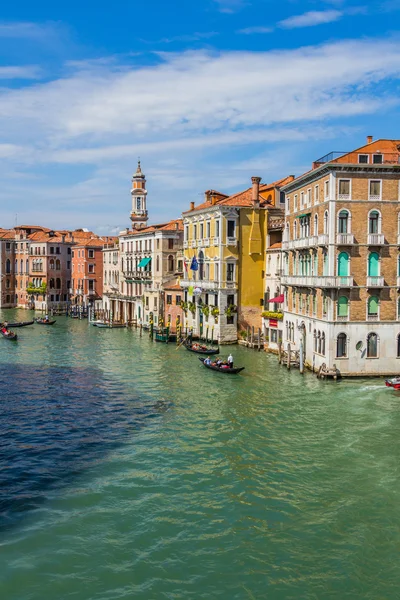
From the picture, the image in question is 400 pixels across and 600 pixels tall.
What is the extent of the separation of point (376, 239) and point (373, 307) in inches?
120

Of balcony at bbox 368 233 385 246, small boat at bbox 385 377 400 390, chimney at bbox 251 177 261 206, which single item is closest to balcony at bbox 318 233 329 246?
balcony at bbox 368 233 385 246

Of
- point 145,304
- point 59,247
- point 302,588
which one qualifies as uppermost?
point 59,247

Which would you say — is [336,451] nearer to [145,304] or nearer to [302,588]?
[302,588]

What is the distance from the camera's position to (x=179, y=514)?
14.8 meters

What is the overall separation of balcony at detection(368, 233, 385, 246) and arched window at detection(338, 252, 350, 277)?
1193mm

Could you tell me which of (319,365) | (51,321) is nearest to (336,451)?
(319,365)

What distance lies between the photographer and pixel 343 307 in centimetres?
2930

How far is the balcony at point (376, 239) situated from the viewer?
95.2 feet

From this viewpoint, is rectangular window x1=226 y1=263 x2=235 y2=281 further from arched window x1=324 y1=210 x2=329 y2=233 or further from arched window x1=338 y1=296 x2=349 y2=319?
arched window x1=338 y1=296 x2=349 y2=319

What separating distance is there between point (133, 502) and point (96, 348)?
91.4 feet

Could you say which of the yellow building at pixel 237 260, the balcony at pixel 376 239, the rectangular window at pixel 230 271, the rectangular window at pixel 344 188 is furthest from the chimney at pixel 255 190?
the balcony at pixel 376 239

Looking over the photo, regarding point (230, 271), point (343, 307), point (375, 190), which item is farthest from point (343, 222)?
point (230, 271)

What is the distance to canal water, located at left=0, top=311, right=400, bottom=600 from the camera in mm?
12141

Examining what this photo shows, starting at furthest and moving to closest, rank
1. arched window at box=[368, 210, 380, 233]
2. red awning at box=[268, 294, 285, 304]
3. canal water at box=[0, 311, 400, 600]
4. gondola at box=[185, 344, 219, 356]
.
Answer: red awning at box=[268, 294, 285, 304] < gondola at box=[185, 344, 219, 356] < arched window at box=[368, 210, 380, 233] < canal water at box=[0, 311, 400, 600]
